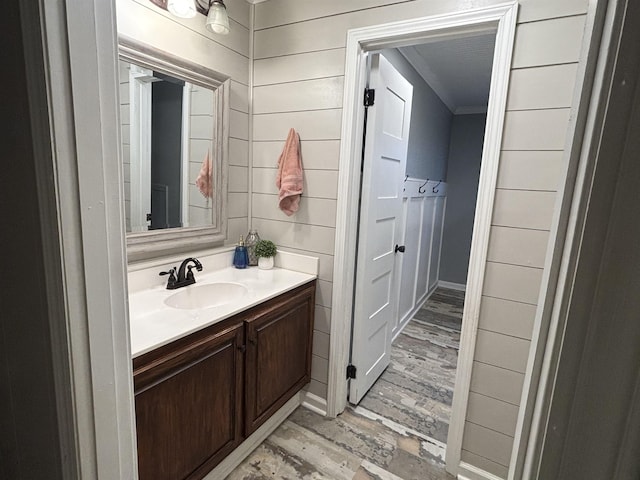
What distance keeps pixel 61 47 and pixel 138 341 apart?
883mm

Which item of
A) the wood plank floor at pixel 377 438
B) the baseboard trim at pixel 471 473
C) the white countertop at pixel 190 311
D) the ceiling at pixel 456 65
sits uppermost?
the ceiling at pixel 456 65

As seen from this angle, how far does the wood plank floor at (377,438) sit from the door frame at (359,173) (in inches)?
5.8

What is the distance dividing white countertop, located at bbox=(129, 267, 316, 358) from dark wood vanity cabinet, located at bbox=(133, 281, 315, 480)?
0.13 ft

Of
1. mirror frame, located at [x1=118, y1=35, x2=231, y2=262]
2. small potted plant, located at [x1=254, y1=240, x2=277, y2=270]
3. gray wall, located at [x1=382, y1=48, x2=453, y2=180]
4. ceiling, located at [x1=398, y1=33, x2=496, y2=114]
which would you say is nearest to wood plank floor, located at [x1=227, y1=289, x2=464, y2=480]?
small potted plant, located at [x1=254, y1=240, x2=277, y2=270]

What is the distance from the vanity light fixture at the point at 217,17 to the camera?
1598 millimetres

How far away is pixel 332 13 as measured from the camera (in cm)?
175

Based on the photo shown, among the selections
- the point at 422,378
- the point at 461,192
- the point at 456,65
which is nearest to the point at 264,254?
the point at 422,378

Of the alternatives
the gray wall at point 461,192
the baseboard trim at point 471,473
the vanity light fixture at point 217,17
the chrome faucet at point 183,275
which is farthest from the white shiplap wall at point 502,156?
the gray wall at point 461,192

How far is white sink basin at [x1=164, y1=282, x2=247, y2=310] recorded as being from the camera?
162cm

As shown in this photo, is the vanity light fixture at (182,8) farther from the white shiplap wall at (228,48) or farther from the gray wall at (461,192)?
the gray wall at (461,192)

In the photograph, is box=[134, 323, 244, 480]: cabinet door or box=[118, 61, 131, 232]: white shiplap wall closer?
box=[134, 323, 244, 480]: cabinet door

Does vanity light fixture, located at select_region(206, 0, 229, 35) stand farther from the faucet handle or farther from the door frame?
the faucet handle

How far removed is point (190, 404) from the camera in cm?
128

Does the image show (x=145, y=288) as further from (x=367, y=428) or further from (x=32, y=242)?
(x=367, y=428)
